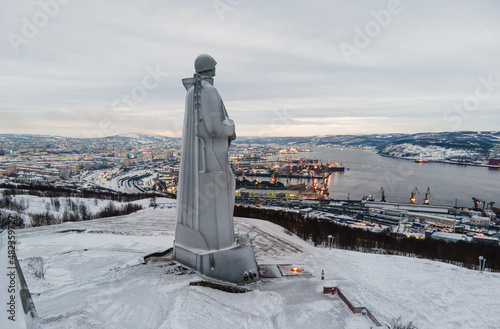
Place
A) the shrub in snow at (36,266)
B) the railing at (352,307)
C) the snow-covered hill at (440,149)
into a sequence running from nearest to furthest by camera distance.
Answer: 1. the railing at (352,307)
2. the shrub in snow at (36,266)
3. the snow-covered hill at (440,149)

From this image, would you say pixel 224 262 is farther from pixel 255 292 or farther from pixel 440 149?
pixel 440 149

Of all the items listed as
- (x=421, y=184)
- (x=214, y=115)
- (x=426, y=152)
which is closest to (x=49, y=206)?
(x=214, y=115)

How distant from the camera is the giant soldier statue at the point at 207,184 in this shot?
821 cm

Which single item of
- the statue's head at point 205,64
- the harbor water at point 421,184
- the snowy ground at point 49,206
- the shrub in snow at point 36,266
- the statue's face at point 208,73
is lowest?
the harbor water at point 421,184

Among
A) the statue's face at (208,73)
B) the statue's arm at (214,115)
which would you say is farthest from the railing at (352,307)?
the statue's face at (208,73)

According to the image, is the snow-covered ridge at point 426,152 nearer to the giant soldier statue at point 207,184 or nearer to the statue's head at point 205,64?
the giant soldier statue at point 207,184

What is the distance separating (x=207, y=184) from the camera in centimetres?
837

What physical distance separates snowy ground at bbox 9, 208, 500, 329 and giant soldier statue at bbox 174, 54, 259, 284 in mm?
815

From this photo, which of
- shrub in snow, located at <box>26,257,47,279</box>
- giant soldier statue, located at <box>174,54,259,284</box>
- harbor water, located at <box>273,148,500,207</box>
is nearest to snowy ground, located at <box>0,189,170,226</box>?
shrub in snow, located at <box>26,257,47,279</box>

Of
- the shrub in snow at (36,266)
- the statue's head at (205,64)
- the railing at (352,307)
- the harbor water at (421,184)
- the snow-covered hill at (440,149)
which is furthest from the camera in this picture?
the snow-covered hill at (440,149)

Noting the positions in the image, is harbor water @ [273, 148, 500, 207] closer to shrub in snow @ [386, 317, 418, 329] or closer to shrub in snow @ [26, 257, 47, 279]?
shrub in snow @ [386, 317, 418, 329]

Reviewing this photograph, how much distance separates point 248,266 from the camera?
897cm

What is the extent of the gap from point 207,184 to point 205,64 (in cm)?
349

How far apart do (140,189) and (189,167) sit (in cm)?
5915
